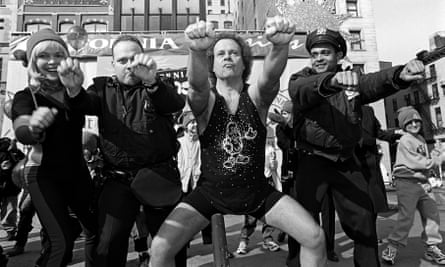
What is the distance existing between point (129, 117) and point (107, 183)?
45 cm

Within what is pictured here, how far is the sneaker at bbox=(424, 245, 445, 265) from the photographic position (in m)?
3.81

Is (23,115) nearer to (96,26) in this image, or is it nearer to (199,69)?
(199,69)

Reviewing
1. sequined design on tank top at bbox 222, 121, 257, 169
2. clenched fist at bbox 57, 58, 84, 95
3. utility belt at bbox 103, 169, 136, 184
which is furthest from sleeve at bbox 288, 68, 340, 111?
clenched fist at bbox 57, 58, 84, 95

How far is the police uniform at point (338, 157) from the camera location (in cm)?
260

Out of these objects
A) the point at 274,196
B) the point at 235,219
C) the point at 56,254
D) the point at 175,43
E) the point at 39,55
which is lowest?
the point at 235,219

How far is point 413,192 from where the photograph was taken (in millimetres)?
4160

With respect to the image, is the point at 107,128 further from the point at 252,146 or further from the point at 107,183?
the point at 252,146

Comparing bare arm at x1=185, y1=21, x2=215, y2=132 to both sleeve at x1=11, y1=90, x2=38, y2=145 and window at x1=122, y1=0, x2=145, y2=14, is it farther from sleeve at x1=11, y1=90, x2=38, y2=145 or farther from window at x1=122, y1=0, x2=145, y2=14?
window at x1=122, y1=0, x2=145, y2=14

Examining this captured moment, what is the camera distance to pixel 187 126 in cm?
593

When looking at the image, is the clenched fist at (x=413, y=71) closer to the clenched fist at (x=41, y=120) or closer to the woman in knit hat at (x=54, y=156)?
the woman in knit hat at (x=54, y=156)

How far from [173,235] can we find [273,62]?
1130 millimetres

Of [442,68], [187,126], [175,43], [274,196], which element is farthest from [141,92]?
[442,68]

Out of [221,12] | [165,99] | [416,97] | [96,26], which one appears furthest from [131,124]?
[221,12]

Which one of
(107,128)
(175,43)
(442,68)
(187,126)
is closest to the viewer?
(107,128)
